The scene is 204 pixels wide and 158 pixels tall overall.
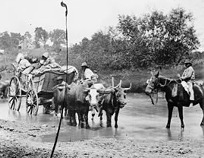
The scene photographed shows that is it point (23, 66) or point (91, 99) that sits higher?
point (23, 66)

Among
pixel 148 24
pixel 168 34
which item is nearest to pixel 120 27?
pixel 148 24

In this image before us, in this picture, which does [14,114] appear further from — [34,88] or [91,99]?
[91,99]

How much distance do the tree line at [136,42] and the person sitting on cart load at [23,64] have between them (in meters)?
1.14

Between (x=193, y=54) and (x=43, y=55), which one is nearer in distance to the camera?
(x=193, y=54)

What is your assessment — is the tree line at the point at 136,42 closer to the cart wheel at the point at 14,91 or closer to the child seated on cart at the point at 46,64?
the child seated on cart at the point at 46,64

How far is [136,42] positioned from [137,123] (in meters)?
2.14

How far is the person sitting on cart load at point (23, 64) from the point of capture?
888 centimetres

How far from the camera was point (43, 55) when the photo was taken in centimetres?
852

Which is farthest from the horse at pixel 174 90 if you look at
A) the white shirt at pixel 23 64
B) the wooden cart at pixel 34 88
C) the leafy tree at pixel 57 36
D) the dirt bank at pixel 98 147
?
the white shirt at pixel 23 64

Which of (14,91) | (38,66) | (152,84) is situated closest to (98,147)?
(152,84)

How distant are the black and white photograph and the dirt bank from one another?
13 millimetres

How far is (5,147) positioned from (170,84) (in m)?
3.49

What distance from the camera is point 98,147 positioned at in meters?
5.84

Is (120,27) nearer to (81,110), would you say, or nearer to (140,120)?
(81,110)
